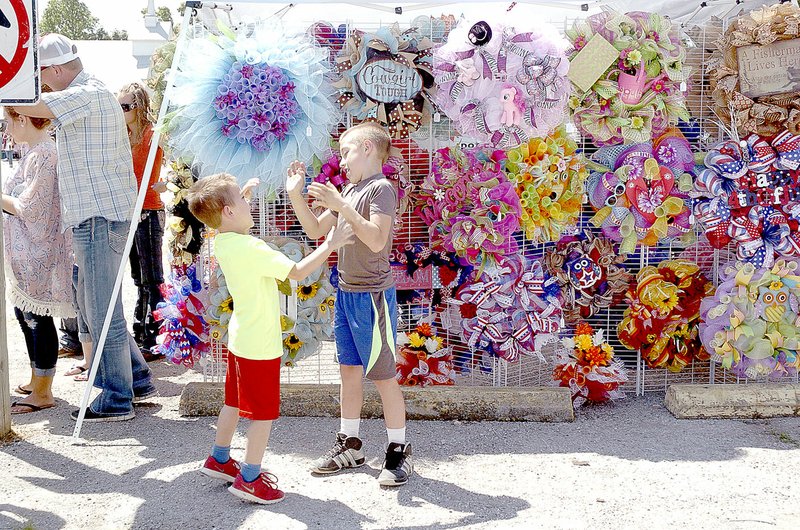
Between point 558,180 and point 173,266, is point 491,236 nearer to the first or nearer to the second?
point 558,180

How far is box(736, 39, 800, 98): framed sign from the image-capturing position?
4.53 m

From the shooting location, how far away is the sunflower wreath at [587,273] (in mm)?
4746

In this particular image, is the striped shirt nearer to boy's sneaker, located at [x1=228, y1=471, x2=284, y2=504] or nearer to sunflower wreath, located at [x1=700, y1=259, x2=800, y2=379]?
boy's sneaker, located at [x1=228, y1=471, x2=284, y2=504]

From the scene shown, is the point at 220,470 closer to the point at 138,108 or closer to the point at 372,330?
the point at 372,330

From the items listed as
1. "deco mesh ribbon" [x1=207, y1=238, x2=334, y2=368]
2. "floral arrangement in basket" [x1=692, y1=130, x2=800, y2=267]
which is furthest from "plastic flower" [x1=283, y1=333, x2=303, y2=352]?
"floral arrangement in basket" [x1=692, y1=130, x2=800, y2=267]

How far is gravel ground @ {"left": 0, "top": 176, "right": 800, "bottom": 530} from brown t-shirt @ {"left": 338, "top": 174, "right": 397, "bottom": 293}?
856mm

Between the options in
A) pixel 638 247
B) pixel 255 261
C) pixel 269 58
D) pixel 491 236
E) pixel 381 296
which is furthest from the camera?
pixel 638 247

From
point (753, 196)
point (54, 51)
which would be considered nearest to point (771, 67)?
point (753, 196)

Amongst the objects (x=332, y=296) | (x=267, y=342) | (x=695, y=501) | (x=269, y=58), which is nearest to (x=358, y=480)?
(x=267, y=342)

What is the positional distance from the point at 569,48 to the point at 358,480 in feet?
8.02

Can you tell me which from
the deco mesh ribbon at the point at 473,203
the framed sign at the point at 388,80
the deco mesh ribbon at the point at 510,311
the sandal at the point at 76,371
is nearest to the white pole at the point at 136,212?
the framed sign at the point at 388,80

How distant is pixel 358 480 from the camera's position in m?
3.77

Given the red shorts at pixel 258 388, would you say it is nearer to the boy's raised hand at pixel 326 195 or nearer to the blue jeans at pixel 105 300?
the boy's raised hand at pixel 326 195

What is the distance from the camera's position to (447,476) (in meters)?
3.81
